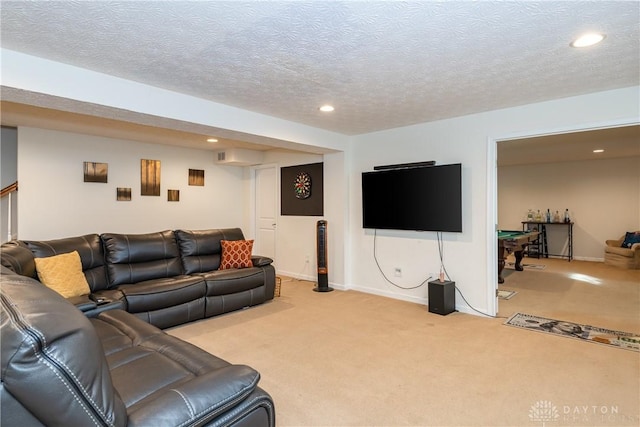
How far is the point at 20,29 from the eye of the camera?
2.10m

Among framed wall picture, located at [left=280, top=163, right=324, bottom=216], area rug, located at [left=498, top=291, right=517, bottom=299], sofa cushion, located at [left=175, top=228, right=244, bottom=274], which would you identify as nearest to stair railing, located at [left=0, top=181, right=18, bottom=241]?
sofa cushion, located at [left=175, top=228, right=244, bottom=274]

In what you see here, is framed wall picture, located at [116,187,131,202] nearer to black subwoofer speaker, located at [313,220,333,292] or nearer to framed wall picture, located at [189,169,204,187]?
framed wall picture, located at [189,169,204,187]

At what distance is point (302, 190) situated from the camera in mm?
6094

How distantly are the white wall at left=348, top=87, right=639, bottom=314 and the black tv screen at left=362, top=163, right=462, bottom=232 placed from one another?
158 millimetres

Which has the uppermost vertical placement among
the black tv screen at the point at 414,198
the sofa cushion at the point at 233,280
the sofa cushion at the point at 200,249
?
the black tv screen at the point at 414,198

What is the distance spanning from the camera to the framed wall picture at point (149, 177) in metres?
5.86

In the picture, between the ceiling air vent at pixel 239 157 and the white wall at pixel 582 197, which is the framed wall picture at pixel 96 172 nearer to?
the ceiling air vent at pixel 239 157

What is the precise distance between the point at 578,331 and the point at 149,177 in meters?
6.20

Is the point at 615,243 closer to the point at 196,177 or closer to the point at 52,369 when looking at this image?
the point at 196,177

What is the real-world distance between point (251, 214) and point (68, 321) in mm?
6167

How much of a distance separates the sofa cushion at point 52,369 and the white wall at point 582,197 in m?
9.63

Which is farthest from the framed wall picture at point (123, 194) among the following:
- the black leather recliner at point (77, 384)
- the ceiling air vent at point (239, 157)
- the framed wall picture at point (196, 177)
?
the black leather recliner at point (77, 384)

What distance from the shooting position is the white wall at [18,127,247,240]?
4.84 metres

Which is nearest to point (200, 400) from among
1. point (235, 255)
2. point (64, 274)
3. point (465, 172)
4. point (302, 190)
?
point (64, 274)
